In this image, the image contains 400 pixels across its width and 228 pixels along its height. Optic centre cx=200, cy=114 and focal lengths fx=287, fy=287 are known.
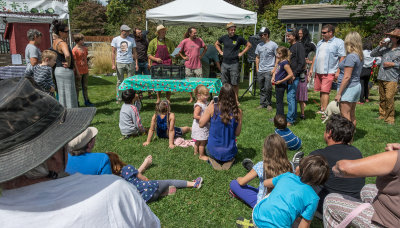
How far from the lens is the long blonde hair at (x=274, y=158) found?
2965mm

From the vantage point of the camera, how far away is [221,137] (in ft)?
13.6

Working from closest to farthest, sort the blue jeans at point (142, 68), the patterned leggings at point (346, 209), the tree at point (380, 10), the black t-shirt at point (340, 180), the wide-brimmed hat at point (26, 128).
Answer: the wide-brimmed hat at point (26, 128)
the patterned leggings at point (346, 209)
the black t-shirt at point (340, 180)
the blue jeans at point (142, 68)
the tree at point (380, 10)

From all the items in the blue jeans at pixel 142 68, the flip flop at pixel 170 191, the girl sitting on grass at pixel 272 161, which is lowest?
the flip flop at pixel 170 191

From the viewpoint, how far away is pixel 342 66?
4.93 meters

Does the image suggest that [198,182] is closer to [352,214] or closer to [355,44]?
[352,214]

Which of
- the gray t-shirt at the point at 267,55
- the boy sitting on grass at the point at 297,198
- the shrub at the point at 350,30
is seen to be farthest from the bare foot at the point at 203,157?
the shrub at the point at 350,30

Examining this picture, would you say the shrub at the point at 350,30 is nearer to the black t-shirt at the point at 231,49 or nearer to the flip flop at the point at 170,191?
the black t-shirt at the point at 231,49

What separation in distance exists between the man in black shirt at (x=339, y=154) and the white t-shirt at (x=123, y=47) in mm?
6200

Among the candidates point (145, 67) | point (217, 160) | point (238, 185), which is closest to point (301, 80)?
point (217, 160)

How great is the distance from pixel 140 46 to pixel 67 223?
819 cm

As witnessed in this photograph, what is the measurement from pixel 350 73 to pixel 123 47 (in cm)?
570

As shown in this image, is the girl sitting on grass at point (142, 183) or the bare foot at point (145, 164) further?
the bare foot at point (145, 164)

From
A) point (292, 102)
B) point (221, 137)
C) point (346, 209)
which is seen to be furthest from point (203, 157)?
point (292, 102)

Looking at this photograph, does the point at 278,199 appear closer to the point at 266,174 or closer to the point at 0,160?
the point at 266,174
